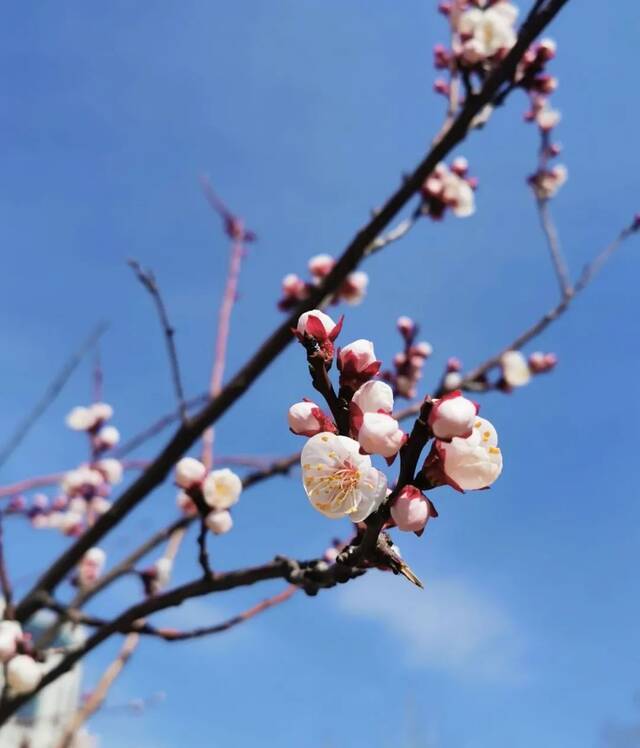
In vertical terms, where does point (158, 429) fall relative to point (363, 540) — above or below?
above

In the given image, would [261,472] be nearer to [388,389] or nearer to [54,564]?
[54,564]

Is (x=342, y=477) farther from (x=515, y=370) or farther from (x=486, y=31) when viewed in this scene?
(x=515, y=370)

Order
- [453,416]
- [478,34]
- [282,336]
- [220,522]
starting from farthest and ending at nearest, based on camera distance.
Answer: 1. [478,34]
2. [282,336]
3. [220,522]
4. [453,416]

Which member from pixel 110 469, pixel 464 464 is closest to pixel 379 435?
pixel 464 464

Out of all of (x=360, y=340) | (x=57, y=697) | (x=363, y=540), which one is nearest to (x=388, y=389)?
(x=360, y=340)

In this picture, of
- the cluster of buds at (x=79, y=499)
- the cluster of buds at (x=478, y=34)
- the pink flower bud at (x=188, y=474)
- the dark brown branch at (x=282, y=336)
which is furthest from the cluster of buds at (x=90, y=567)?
the cluster of buds at (x=478, y=34)

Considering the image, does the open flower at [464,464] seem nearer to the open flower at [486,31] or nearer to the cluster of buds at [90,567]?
the open flower at [486,31]
